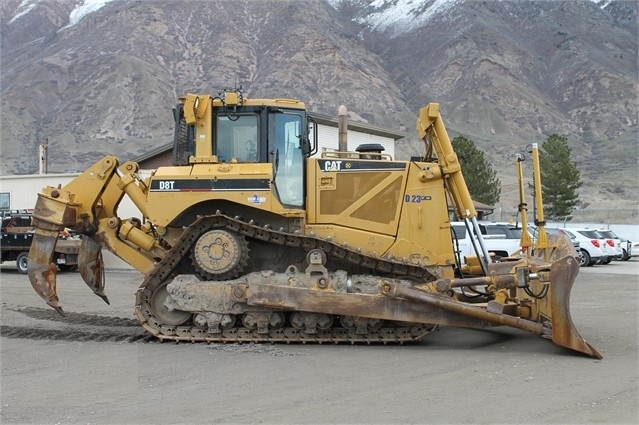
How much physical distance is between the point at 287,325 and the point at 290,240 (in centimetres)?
120

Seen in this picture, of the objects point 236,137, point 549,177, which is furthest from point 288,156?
point 549,177

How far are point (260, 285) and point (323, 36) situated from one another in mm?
106448

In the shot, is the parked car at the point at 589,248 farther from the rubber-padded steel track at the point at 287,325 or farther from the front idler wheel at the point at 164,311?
the front idler wheel at the point at 164,311

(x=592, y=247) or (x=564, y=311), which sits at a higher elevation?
(x=592, y=247)

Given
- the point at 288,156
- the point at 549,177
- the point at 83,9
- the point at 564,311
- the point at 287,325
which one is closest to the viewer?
the point at 564,311

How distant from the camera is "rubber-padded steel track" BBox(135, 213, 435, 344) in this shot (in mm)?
9195

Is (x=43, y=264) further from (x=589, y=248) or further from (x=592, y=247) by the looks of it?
(x=592, y=247)

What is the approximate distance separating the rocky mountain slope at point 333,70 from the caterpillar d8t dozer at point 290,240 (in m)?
58.5

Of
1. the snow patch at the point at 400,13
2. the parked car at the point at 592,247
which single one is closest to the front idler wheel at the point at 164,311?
the parked car at the point at 592,247

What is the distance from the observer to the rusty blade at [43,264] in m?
9.88

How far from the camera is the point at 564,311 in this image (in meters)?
8.48

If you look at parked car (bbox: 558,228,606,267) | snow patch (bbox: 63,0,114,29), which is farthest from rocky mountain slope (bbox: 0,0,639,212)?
parked car (bbox: 558,228,606,267)

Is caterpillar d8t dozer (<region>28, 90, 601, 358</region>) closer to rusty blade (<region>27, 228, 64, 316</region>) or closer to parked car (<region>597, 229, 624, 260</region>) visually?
rusty blade (<region>27, 228, 64, 316</region>)

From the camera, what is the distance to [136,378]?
7539mm
